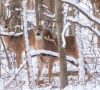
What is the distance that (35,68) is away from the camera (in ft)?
31.5

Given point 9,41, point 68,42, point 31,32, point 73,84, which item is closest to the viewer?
point 73,84

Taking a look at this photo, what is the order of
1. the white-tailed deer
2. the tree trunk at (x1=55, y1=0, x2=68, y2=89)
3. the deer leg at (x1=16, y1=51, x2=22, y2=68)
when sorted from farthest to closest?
the white-tailed deer → the deer leg at (x1=16, y1=51, x2=22, y2=68) → the tree trunk at (x1=55, y1=0, x2=68, y2=89)

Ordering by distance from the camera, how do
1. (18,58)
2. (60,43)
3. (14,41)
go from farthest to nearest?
(14,41) → (18,58) → (60,43)

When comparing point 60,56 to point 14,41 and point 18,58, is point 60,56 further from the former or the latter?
point 14,41

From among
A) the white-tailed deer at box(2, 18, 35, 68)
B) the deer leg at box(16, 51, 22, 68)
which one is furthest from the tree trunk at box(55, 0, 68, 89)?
the white-tailed deer at box(2, 18, 35, 68)

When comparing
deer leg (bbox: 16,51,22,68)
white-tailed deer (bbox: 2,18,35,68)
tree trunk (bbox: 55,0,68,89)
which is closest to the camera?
tree trunk (bbox: 55,0,68,89)

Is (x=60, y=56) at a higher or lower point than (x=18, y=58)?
higher

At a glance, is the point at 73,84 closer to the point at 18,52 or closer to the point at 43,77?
the point at 43,77

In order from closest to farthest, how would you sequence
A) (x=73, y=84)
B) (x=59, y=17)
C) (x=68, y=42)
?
1. (x=59, y=17)
2. (x=73, y=84)
3. (x=68, y=42)

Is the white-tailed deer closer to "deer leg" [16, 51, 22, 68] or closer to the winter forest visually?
"deer leg" [16, 51, 22, 68]

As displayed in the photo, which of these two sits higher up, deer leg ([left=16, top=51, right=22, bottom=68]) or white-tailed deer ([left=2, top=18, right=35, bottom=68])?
white-tailed deer ([left=2, top=18, right=35, bottom=68])

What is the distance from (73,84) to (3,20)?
5316 mm

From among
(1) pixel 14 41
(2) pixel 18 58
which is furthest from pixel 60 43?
(1) pixel 14 41

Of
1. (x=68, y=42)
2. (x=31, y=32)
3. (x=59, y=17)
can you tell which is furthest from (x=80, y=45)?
(x=31, y=32)
